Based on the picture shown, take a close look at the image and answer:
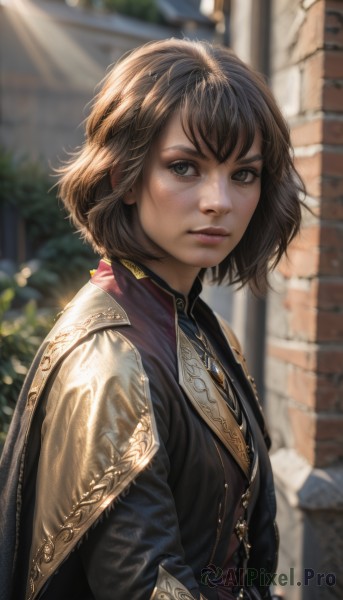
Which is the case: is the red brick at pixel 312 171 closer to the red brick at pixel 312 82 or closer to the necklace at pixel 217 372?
the red brick at pixel 312 82

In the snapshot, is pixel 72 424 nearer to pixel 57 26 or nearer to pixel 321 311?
pixel 321 311

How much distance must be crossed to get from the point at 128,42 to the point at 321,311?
12.4m

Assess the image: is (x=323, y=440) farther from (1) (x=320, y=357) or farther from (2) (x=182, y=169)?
(2) (x=182, y=169)

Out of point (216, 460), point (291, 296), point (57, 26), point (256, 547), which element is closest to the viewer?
point (216, 460)

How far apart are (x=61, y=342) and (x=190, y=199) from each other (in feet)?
1.29

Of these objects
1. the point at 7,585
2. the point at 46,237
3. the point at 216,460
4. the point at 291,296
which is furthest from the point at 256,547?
the point at 46,237

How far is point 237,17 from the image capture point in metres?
3.81

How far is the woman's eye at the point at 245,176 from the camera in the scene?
1.57m

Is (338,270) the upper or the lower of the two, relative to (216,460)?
upper

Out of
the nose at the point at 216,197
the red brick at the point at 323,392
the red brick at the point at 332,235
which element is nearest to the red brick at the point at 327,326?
the red brick at the point at 323,392

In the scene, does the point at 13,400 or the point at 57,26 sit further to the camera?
the point at 57,26

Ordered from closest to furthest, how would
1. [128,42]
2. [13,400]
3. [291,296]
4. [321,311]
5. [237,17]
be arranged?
1. [13,400]
2. [321,311]
3. [291,296]
4. [237,17]
5. [128,42]

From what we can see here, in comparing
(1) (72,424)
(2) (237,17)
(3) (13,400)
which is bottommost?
(3) (13,400)

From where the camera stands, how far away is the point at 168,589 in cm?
122
